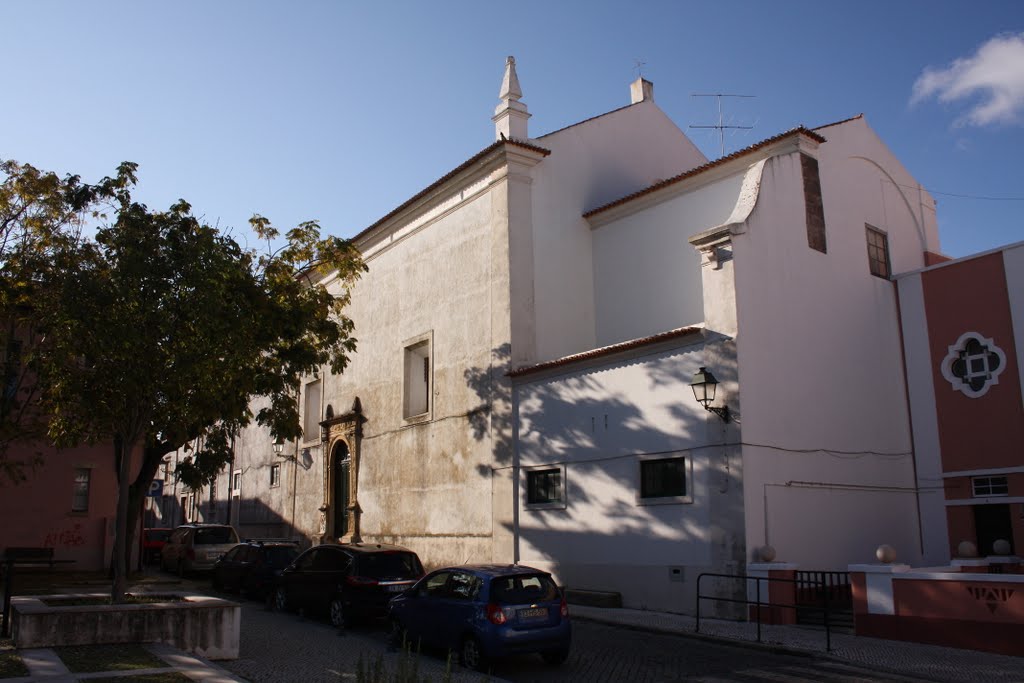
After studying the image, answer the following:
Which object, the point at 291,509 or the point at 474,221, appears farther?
the point at 291,509

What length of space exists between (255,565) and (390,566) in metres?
5.63

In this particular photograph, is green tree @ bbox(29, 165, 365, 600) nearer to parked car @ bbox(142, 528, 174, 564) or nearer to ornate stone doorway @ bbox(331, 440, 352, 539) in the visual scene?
ornate stone doorway @ bbox(331, 440, 352, 539)

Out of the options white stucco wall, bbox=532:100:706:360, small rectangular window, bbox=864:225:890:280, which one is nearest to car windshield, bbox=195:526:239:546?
white stucco wall, bbox=532:100:706:360

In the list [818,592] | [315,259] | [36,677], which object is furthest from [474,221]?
[36,677]

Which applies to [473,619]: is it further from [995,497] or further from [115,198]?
[995,497]

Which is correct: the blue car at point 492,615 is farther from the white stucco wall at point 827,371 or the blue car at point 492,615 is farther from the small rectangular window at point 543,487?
the small rectangular window at point 543,487

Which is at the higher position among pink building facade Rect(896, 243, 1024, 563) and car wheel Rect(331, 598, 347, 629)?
pink building facade Rect(896, 243, 1024, 563)

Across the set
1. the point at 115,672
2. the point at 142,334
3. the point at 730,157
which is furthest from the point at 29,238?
the point at 730,157

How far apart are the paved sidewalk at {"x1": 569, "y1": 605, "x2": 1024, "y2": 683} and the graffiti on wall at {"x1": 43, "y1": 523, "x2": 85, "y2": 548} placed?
1578cm

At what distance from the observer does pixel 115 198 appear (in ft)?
49.3

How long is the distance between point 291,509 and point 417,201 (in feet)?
38.6

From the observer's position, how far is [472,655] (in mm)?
11148

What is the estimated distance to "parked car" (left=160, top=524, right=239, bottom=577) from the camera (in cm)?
2425

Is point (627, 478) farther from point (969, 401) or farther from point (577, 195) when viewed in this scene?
point (577, 195)
